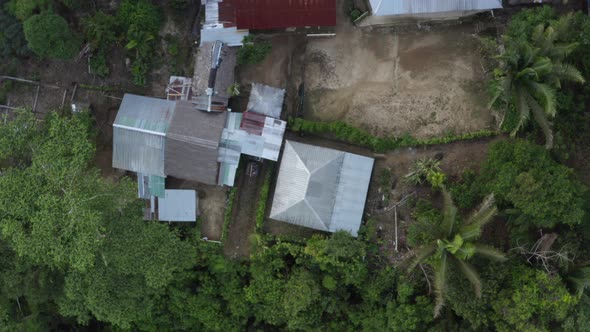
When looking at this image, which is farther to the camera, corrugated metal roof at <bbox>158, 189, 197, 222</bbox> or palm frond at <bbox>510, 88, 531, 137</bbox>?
corrugated metal roof at <bbox>158, 189, 197, 222</bbox>

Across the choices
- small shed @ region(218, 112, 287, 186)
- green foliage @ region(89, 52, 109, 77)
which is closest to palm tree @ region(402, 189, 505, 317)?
small shed @ region(218, 112, 287, 186)

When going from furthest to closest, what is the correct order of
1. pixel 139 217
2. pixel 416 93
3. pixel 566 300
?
1. pixel 416 93
2. pixel 139 217
3. pixel 566 300

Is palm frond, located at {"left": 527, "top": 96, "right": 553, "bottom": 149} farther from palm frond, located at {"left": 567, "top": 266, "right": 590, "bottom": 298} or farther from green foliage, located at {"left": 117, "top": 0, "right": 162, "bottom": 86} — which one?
green foliage, located at {"left": 117, "top": 0, "right": 162, "bottom": 86}

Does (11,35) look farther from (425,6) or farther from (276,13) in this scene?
(425,6)

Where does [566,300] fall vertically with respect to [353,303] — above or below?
above

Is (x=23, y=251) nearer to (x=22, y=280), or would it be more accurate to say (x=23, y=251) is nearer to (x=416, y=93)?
(x=22, y=280)

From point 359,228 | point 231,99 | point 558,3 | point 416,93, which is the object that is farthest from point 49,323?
point 558,3
